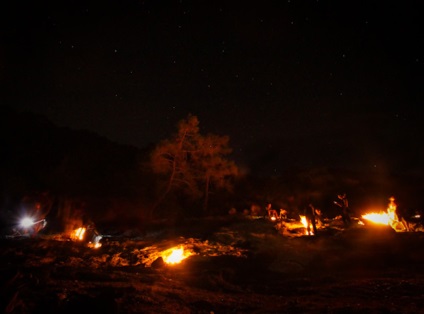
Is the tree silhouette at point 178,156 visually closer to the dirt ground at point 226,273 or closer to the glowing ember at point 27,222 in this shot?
the dirt ground at point 226,273

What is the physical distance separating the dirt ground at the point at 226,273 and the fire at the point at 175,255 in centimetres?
42

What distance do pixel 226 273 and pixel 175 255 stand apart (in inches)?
162

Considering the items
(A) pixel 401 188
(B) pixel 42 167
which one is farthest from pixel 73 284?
(A) pixel 401 188

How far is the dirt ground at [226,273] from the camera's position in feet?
23.8

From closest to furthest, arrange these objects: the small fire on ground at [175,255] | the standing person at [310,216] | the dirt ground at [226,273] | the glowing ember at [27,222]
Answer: the dirt ground at [226,273] → the small fire on ground at [175,255] → the standing person at [310,216] → the glowing ember at [27,222]

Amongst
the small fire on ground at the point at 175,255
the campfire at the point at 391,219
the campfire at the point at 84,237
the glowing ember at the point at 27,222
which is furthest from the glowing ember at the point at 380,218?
the glowing ember at the point at 27,222

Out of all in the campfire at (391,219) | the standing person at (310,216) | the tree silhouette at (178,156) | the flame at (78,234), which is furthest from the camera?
the tree silhouette at (178,156)

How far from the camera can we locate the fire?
564 inches

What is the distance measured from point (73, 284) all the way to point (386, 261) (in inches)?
462

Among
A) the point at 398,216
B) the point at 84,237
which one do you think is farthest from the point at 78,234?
the point at 398,216

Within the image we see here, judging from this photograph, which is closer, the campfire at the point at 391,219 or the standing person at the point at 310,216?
the campfire at the point at 391,219

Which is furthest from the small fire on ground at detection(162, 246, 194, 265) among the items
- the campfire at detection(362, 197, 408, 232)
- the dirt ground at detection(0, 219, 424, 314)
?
the campfire at detection(362, 197, 408, 232)

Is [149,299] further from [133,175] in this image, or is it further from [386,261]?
[133,175]

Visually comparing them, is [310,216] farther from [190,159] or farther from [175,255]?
[190,159]
